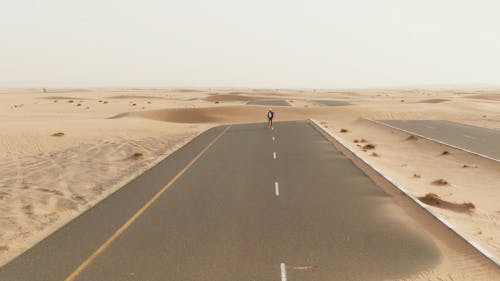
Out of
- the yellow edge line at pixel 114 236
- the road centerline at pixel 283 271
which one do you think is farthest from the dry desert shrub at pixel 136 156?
the road centerline at pixel 283 271

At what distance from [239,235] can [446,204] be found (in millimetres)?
7492

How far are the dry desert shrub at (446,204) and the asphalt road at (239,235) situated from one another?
4.34 ft

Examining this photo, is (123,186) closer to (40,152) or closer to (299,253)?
(299,253)

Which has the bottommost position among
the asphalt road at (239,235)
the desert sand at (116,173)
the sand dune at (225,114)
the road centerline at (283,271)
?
the sand dune at (225,114)

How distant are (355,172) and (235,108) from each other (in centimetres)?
5244

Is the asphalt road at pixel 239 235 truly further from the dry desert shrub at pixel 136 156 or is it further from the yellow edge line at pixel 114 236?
the dry desert shrub at pixel 136 156

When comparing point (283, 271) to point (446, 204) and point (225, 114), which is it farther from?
point (225, 114)

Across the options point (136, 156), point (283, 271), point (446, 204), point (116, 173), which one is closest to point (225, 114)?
point (136, 156)

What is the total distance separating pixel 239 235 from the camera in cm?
1099

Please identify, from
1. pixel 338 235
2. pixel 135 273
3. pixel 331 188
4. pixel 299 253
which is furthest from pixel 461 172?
pixel 135 273

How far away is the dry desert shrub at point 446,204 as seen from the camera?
47.6 ft

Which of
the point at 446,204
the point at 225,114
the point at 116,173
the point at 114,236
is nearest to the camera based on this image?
the point at 114,236

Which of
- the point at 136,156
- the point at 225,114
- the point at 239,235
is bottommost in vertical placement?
the point at 225,114

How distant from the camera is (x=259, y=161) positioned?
23.3 m
